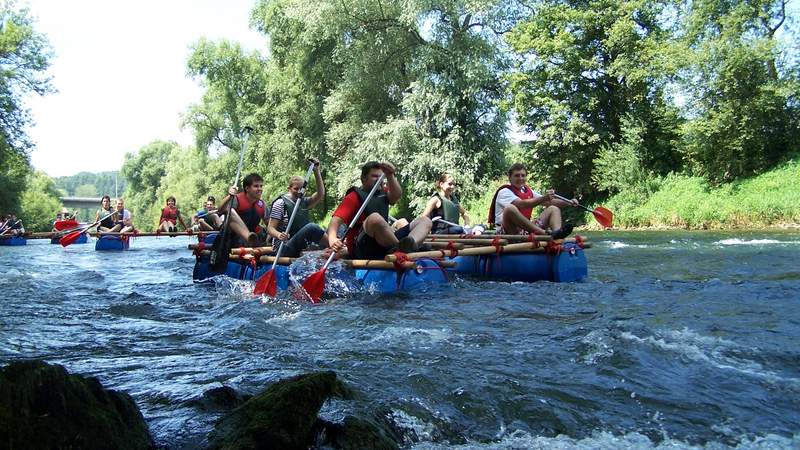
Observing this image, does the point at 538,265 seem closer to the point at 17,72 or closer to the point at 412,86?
the point at 412,86

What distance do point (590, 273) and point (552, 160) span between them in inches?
695

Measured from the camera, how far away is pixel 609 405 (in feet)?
10.5

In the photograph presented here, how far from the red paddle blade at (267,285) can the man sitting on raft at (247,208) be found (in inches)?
65.0

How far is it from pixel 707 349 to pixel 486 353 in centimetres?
133

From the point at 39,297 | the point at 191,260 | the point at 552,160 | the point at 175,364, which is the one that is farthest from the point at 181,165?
the point at 175,364

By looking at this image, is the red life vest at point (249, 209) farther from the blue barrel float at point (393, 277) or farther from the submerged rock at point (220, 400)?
the submerged rock at point (220, 400)

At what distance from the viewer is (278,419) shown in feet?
8.09

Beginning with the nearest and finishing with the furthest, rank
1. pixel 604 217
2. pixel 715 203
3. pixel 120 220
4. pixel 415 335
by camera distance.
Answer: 1. pixel 415 335
2. pixel 604 217
3. pixel 120 220
4. pixel 715 203

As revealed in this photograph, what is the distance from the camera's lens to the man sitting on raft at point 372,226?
700 centimetres

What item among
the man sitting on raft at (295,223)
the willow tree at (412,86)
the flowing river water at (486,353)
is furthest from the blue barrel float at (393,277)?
the willow tree at (412,86)

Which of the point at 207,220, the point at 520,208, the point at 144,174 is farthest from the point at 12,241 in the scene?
the point at 144,174

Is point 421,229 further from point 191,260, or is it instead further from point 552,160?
point 552,160

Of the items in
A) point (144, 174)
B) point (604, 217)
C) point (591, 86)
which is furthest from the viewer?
point (144, 174)

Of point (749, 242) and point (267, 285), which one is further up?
point (749, 242)
